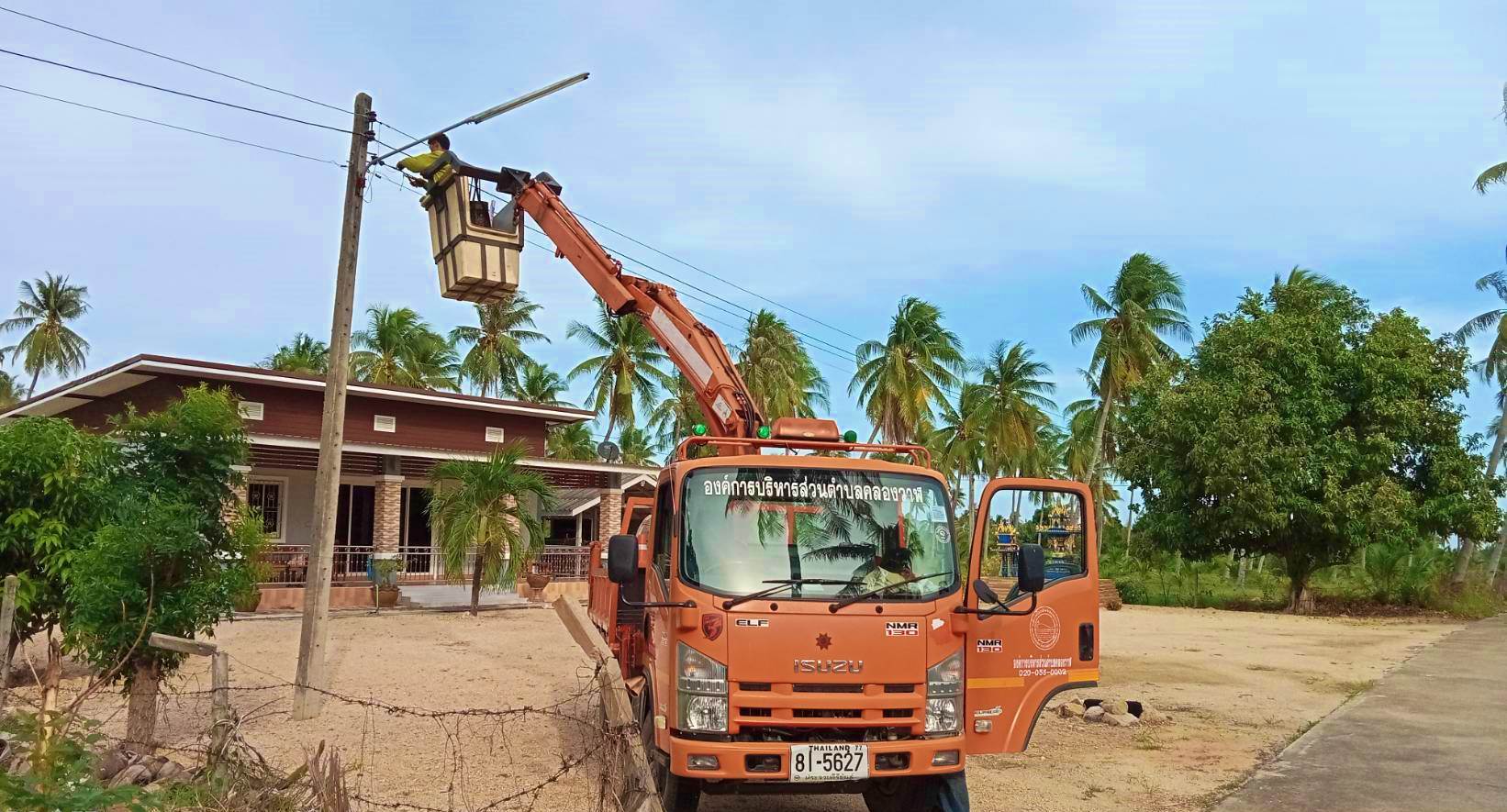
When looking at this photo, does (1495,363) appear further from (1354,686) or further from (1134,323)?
(1354,686)

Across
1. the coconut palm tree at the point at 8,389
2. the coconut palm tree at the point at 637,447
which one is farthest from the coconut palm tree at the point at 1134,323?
the coconut palm tree at the point at 8,389

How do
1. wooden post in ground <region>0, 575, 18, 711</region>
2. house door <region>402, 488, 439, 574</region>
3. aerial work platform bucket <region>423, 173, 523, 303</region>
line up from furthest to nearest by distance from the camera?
house door <region>402, 488, 439, 574</region> < aerial work platform bucket <region>423, 173, 523, 303</region> < wooden post in ground <region>0, 575, 18, 711</region>

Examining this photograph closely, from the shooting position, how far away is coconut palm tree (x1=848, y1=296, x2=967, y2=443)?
→ 3909 cm

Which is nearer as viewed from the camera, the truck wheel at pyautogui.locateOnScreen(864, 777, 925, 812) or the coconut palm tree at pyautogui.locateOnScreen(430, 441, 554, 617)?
the truck wheel at pyautogui.locateOnScreen(864, 777, 925, 812)

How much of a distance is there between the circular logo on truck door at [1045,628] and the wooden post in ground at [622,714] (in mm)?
2741

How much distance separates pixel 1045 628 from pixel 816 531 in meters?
1.74

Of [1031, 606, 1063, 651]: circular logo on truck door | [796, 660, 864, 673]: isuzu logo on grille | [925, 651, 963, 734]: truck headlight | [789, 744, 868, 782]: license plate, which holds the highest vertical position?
[1031, 606, 1063, 651]: circular logo on truck door

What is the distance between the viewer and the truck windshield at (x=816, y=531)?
6523mm

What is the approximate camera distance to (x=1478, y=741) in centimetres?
1059

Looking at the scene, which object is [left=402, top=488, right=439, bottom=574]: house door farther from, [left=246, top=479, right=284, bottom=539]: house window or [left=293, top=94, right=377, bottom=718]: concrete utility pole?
[left=293, top=94, right=377, bottom=718]: concrete utility pole

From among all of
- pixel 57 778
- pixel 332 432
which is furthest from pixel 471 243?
pixel 57 778

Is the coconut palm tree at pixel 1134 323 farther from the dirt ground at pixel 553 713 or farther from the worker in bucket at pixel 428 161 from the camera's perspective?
the worker in bucket at pixel 428 161

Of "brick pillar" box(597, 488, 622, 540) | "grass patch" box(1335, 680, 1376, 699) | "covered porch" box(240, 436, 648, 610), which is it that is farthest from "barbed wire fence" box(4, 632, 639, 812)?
"brick pillar" box(597, 488, 622, 540)

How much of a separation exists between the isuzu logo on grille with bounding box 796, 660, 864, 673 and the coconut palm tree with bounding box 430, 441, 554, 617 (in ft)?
49.0
